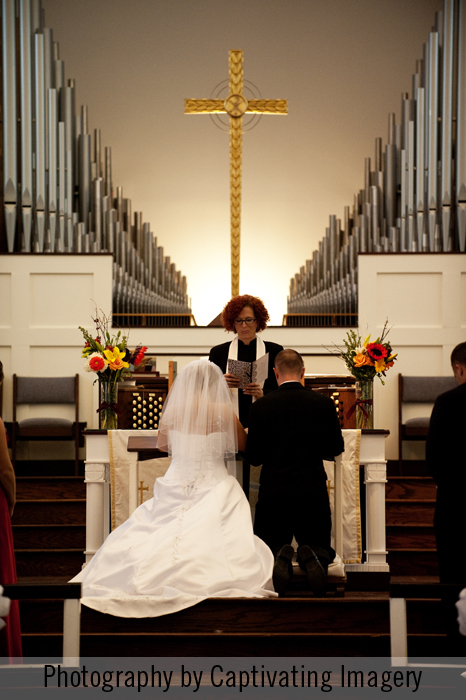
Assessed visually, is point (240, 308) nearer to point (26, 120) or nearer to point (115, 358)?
point (115, 358)

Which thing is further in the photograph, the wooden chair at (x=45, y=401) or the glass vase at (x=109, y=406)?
the wooden chair at (x=45, y=401)

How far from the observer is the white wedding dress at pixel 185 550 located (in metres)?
3.62

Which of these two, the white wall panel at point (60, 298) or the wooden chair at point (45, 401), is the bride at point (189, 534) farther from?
the white wall panel at point (60, 298)

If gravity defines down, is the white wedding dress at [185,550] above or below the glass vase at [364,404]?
below

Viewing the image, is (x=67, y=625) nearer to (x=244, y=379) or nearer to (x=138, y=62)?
(x=244, y=379)

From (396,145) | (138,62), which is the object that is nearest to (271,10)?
(138,62)

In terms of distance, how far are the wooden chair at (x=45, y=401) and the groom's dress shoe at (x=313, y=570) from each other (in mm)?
4326

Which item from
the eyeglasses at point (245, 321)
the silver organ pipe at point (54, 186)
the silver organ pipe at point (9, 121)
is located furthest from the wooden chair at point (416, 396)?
the silver organ pipe at point (9, 121)


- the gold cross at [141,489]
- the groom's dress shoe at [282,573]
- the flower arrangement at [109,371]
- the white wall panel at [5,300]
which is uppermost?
the white wall panel at [5,300]

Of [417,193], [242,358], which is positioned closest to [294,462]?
[242,358]

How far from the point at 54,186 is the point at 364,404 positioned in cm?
484

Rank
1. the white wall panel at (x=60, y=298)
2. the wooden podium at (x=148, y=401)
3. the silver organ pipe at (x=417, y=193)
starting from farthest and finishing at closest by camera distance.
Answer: the silver organ pipe at (x=417, y=193) → the white wall panel at (x=60, y=298) → the wooden podium at (x=148, y=401)

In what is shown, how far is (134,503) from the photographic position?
5027 mm

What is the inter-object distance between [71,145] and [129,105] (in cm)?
187
